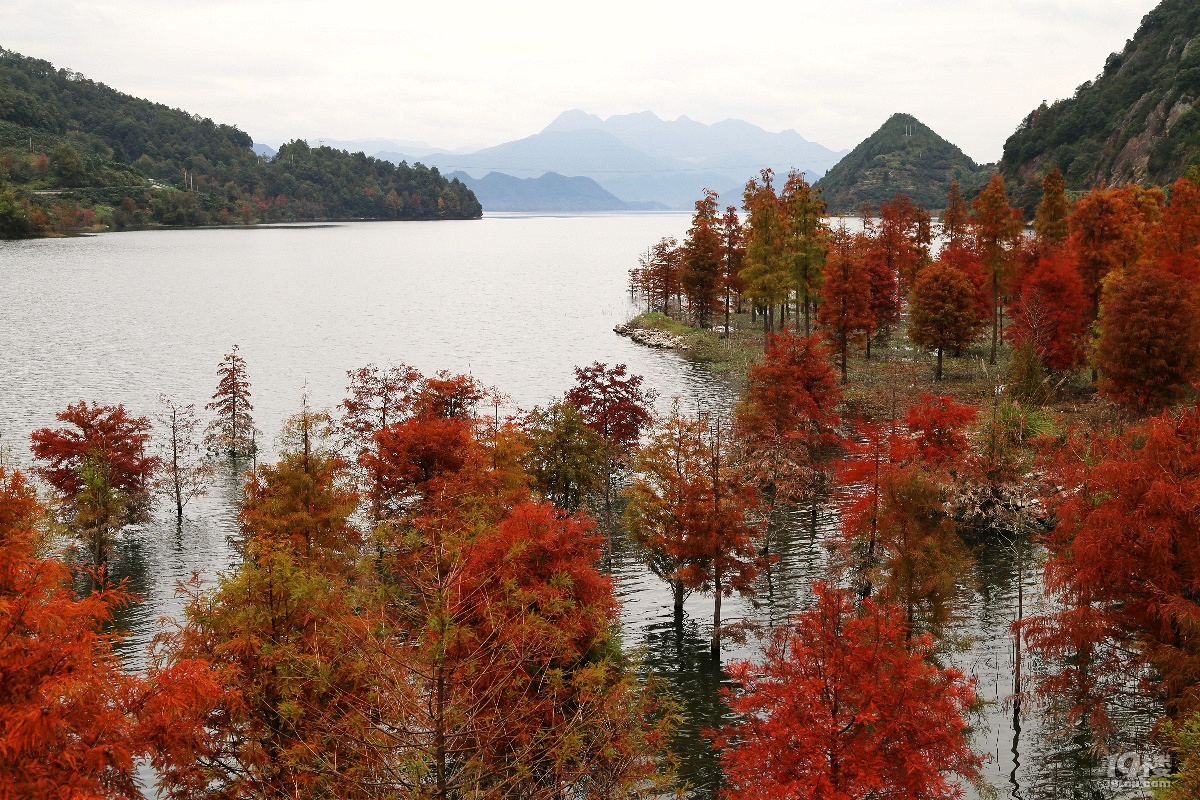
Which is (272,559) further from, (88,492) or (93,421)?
(93,421)

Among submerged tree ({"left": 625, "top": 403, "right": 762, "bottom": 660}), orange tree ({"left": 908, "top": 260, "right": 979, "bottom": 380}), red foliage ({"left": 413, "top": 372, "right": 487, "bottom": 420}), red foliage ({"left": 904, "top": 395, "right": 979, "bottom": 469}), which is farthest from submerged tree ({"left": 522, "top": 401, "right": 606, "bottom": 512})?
orange tree ({"left": 908, "top": 260, "right": 979, "bottom": 380})

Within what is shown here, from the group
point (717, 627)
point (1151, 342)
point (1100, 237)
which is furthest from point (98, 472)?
point (1100, 237)

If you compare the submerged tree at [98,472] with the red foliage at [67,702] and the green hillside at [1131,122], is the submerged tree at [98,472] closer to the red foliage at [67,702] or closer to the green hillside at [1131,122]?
the red foliage at [67,702]

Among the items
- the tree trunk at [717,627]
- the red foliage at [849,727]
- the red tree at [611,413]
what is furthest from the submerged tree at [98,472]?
the red foliage at [849,727]

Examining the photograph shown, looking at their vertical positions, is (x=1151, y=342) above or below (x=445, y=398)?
above

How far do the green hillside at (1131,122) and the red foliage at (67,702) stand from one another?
13809 centimetres

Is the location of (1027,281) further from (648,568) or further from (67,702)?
(67,702)

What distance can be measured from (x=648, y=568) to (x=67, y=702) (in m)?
28.6

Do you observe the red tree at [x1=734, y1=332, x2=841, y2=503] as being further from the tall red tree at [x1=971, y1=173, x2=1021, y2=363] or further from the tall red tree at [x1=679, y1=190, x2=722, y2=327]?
the tall red tree at [x1=679, y1=190, x2=722, y2=327]

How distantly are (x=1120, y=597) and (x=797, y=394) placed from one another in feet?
75.6

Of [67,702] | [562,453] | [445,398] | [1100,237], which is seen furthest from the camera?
[1100,237]

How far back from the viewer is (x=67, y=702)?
13.6m

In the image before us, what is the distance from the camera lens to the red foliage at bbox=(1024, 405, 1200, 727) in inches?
874

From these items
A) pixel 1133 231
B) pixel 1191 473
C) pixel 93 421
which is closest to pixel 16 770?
pixel 1191 473
